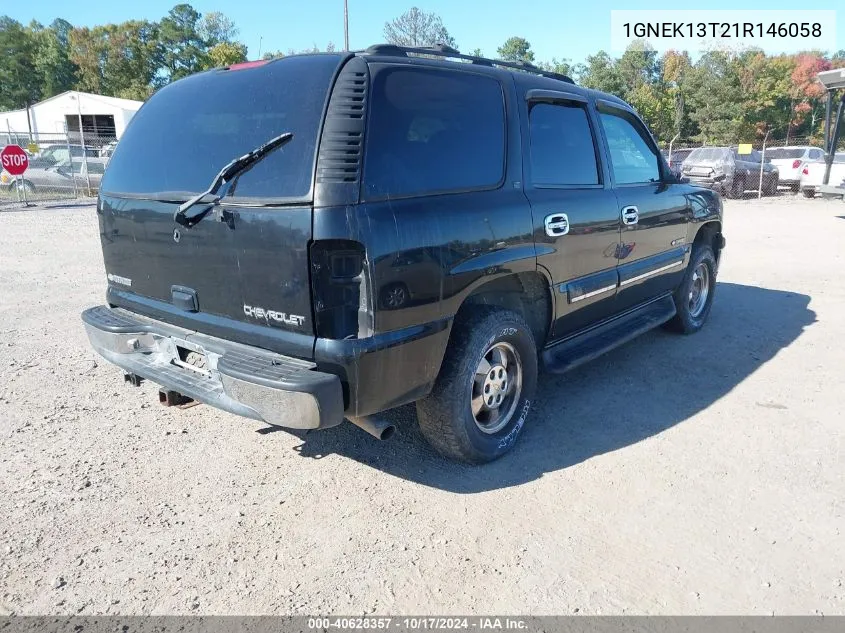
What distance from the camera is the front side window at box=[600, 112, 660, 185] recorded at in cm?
454

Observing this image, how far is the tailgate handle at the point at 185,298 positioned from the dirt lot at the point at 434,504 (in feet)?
2.95

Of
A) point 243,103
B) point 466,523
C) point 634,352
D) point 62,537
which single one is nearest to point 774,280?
point 634,352

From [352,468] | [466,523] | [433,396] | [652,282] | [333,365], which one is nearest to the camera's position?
[333,365]

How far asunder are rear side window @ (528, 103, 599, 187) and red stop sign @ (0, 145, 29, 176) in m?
15.8

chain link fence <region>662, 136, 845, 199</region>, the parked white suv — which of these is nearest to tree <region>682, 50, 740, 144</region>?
the parked white suv

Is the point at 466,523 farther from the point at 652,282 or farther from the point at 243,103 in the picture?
the point at 652,282

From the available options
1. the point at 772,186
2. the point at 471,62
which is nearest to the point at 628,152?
the point at 471,62

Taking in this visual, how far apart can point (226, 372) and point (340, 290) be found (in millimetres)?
639

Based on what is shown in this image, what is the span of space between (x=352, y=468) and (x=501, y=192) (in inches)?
67.1

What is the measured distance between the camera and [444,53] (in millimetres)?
3473

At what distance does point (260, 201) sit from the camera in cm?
273

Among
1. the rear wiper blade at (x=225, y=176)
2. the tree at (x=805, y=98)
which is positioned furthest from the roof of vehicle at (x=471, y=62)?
the tree at (x=805, y=98)

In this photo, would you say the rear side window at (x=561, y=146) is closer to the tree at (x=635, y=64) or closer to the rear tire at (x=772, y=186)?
the rear tire at (x=772, y=186)

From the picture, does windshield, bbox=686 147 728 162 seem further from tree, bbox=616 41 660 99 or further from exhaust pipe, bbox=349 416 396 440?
tree, bbox=616 41 660 99
